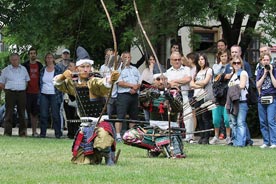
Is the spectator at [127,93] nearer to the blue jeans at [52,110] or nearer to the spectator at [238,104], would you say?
the blue jeans at [52,110]

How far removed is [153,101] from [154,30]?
828 cm

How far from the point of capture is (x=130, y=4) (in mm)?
20062

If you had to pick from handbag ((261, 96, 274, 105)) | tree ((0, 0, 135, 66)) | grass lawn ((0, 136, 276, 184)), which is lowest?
grass lawn ((0, 136, 276, 184))

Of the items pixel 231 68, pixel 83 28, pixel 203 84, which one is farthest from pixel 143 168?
pixel 83 28

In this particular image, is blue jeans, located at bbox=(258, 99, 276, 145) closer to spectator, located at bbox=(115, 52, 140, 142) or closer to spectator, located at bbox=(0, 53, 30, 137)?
spectator, located at bbox=(115, 52, 140, 142)

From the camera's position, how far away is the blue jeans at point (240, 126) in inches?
580

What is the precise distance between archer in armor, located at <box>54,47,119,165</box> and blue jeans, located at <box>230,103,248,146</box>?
4.61 m

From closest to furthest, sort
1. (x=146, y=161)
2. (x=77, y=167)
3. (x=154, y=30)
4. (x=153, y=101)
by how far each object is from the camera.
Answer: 1. (x=77, y=167)
2. (x=146, y=161)
3. (x=153, y=101)
4. (x=154, y=30)

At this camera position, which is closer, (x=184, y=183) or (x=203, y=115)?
(x=184, y=183)

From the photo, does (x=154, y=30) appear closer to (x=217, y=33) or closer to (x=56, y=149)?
(x=56, y=149)

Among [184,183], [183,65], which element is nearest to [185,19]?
[183,65]

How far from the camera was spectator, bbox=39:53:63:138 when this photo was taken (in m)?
17.9

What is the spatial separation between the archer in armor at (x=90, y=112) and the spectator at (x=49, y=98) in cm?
690

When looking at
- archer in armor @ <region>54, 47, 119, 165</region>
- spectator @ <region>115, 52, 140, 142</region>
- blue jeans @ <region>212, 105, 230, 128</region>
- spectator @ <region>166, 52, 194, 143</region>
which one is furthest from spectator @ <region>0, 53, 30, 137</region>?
archer in armor @ <region>54, 47, 119, 165</region>
